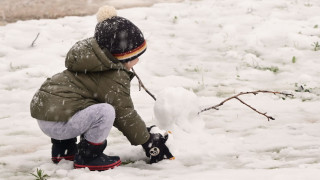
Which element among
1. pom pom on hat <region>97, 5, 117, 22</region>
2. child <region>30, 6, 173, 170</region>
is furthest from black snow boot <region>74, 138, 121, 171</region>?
pom pom on hat <region>97, 5, 117, 22</region>

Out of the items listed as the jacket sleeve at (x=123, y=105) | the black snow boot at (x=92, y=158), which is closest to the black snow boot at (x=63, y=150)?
the black snow boot at (x=92, y=158)

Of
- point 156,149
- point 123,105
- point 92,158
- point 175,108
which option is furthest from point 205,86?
point 92,158

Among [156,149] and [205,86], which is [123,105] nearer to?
[156,149]

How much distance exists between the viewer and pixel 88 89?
2.95m

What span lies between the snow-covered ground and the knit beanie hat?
24.7 inches

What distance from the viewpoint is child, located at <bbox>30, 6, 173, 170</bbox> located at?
9.34ft

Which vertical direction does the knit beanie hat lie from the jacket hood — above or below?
above

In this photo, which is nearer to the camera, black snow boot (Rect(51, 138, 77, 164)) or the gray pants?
the gray pants

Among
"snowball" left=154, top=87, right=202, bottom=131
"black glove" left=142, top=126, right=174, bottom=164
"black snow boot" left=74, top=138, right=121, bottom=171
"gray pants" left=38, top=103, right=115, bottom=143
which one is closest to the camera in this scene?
"gray pants" left=38, top=103, right=115, bottom=143

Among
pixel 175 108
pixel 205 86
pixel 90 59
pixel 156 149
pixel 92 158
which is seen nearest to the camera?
pixel 90 59

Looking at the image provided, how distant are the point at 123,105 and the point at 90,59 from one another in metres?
0.42

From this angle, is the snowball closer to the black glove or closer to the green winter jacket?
the black glove

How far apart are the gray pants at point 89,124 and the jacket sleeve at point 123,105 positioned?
98 millimetres

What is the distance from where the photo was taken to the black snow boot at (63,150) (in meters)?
3.14
